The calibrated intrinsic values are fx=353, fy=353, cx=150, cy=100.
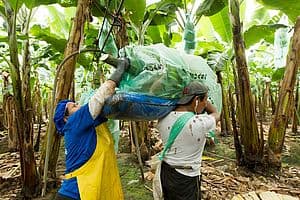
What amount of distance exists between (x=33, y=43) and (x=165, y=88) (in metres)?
3.79

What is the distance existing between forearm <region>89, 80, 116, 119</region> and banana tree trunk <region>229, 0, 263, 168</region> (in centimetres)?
186

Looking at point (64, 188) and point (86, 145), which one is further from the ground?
point (86, 145)

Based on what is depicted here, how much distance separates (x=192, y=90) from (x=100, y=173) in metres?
0.61

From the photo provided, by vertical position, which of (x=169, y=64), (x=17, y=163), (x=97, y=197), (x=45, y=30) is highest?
(x=45, y=30)

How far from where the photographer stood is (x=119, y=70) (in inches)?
62.9

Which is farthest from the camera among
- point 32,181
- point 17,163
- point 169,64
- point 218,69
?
point 218,69

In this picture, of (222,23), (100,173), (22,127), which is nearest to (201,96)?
(100,173)

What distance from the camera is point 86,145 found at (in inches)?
68.4

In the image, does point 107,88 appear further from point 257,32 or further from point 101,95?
point 257,32

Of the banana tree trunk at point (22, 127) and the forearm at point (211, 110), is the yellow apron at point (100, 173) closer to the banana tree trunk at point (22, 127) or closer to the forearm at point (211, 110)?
the forearm at point (211, 110)

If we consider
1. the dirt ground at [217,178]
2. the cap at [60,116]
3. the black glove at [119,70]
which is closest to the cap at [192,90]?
the black glove at [119,70]

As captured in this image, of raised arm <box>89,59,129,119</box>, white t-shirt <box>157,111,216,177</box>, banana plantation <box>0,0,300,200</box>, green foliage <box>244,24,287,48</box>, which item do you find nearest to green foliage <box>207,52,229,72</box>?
banana plantation <box>0,0,300,200</box>

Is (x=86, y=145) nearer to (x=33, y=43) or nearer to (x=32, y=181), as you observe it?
(x=32, y=181)

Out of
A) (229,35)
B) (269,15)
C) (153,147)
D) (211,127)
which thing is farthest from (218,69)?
(211,127)
